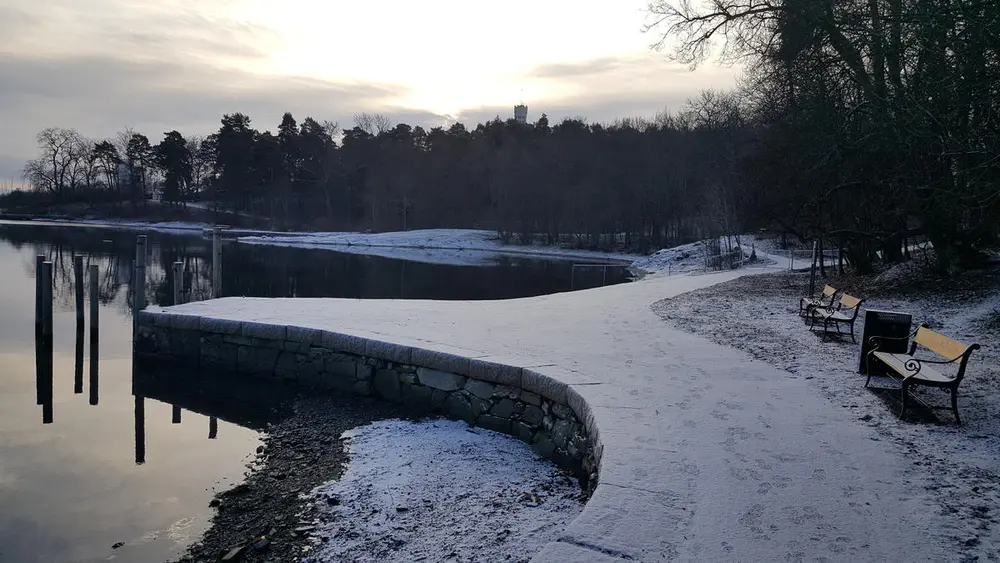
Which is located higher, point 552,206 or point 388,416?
point 552,206

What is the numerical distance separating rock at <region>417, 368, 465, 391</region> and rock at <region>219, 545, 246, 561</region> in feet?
11.4

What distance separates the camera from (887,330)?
7906mm

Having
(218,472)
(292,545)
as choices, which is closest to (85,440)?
(218,472)

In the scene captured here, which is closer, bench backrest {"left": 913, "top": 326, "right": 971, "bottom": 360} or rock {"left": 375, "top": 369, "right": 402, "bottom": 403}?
bench backrest {"left": 913, "top": 326, "right": 971, "bottom": 360}

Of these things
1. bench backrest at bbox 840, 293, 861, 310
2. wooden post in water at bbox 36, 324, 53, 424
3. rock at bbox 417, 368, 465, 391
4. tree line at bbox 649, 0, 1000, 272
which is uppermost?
tree line at bbox 649, 0, 1000, 272

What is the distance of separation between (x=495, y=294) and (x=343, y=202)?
204ft

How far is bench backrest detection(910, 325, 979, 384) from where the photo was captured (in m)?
6.19

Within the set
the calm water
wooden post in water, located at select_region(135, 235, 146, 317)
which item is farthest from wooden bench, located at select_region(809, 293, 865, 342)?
wooden post in water, located at select_region(135, 235, 146, 317)

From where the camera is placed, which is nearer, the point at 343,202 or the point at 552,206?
the point at 552,206

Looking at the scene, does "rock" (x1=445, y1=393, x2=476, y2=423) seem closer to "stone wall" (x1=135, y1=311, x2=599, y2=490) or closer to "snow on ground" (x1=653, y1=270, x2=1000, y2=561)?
A: "stone wall" (x1=135, y1=311, x2=599, y2=490)

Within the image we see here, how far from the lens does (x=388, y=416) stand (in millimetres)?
8719

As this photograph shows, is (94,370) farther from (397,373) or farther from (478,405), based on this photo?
(478,405)

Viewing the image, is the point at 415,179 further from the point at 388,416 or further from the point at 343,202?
the point at 388,416

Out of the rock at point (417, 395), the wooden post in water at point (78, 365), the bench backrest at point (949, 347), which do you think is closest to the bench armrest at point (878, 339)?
the bench backrest at point (949, 347)
